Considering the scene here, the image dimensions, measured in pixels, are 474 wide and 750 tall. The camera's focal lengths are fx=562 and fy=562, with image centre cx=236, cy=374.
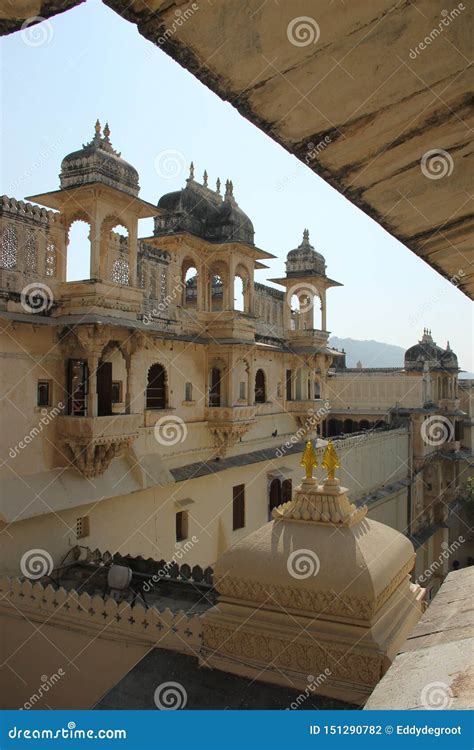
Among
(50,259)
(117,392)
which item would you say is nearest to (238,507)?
(117,392)

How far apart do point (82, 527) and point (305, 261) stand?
42.1 ft

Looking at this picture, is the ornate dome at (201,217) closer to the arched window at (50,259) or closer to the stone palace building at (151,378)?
the stone palace building at (151,378)

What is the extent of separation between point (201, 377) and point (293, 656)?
34.1 feet

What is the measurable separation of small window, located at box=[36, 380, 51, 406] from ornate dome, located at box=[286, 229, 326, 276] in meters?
11.7

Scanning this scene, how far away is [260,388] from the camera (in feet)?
63.4

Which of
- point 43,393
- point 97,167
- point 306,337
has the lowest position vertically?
point 43,393

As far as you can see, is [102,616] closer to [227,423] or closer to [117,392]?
[117,392]

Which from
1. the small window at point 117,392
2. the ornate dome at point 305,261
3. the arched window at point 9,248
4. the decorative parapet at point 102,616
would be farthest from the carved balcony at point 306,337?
the decorative parapet at point 102,616

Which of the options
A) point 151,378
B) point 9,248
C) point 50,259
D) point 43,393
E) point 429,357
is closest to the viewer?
point 9,248

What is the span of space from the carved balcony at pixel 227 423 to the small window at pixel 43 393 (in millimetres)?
5522

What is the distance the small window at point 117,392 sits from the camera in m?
12.6

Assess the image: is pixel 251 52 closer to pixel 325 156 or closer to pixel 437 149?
pixel 325 156

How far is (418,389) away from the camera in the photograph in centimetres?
3011

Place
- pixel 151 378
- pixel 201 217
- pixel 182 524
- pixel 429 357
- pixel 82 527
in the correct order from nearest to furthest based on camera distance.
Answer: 1. pixel 82 527
2. pixel 151 378
3. pixel 182 524
4. pixel 201 217
5. pixel 429 357
